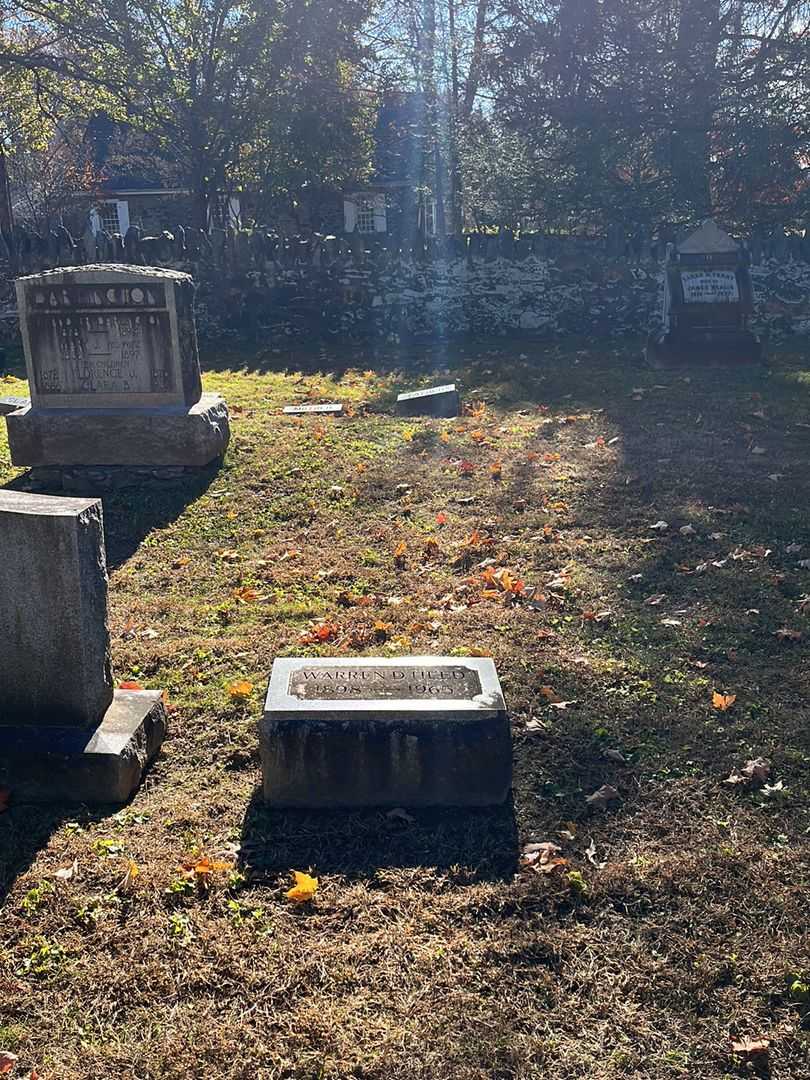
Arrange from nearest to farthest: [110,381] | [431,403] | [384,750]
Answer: [384,750]
[110,381]
[431,403]

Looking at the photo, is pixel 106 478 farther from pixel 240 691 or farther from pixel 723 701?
pixel 723 701

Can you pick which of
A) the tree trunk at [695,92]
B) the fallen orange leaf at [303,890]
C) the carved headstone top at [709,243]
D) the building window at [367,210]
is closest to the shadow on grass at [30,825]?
the fallen orange leaf at [303,890]

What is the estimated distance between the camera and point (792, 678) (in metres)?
5.01

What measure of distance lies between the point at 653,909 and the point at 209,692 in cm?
263

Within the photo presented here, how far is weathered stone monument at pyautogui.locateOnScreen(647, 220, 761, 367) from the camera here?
45.2ft

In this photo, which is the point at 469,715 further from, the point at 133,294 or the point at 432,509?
the point at 133,294

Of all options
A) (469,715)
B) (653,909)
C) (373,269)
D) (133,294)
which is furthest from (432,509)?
(373,269)

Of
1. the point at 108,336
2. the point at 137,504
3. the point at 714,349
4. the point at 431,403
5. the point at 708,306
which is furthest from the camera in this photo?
the point at 708,306

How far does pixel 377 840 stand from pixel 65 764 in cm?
136

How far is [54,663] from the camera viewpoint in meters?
4.04

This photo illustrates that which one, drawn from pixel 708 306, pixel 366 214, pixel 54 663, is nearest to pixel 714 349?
pixel 708 306

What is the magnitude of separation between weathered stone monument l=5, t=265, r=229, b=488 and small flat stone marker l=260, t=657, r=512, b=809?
5357 millimetres

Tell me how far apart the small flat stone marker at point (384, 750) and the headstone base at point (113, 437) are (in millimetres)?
5239

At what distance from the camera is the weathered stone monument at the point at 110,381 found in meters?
8.66
